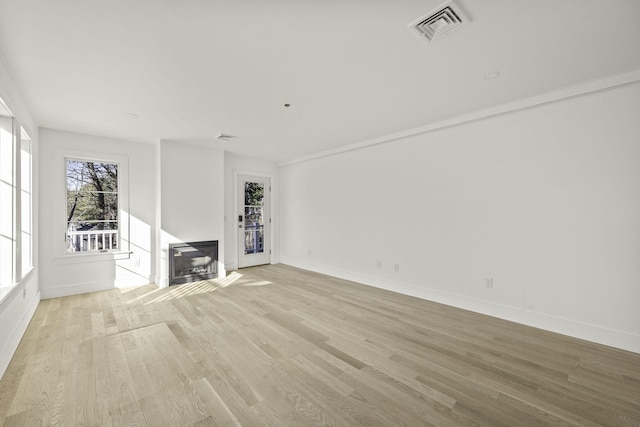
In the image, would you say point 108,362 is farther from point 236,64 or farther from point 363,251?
point 363,251

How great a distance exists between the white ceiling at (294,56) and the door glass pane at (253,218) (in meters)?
2.83

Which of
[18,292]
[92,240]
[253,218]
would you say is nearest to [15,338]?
[18,292]

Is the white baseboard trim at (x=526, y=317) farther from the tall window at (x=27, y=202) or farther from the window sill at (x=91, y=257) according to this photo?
the tall window at (x=27, y=202)

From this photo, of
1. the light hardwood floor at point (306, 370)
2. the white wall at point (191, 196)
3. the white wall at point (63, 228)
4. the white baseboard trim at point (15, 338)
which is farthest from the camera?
the white wall at point (191, 196)

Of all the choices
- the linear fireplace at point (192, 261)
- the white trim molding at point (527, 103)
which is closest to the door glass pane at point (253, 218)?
the linear fireplace at point (192, 261)

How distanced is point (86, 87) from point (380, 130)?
3.71 metres

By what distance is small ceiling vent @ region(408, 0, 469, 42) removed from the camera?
1.76 meters

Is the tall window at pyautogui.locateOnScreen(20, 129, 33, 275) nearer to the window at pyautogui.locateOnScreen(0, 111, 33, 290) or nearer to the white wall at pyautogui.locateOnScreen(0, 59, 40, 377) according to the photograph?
the white wall at pyautogui.locateOnScreen(0, 59, 40, 377)

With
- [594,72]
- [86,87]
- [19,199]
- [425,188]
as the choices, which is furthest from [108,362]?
[594,72]

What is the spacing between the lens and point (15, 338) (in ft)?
8.55

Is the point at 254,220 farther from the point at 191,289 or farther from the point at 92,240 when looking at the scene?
the point at 92,240

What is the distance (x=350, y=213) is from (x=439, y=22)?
3.68 m

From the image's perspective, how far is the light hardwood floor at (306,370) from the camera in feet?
5.77

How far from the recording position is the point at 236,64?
2.41 meters
